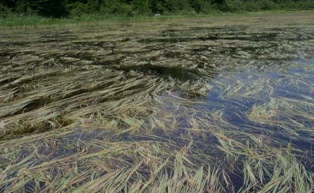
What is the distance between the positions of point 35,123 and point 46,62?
5.08m

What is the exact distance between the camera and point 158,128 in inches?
148

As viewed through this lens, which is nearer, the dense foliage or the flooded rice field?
the flooded rice field

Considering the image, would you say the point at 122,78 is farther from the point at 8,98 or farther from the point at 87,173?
the point at 87,173

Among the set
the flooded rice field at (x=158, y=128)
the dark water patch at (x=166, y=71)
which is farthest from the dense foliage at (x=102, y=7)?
the flooded rice field at (x=158, y=128)

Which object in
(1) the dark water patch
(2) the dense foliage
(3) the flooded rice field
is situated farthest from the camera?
(2) the dense foliage

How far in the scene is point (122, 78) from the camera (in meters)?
6.59

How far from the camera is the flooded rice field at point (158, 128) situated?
261 centimetres

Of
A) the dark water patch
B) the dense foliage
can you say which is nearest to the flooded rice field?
the dark water patch

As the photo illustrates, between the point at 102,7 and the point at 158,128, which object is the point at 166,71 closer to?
the point at 158,128

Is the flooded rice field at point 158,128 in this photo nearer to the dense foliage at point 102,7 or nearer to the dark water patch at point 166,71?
the dark water patch at point 166,71

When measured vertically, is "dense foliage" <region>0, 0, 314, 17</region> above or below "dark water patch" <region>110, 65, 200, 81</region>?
above

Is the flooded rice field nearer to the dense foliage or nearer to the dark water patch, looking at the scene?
the dark water patch

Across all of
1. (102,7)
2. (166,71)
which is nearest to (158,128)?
(166,71)

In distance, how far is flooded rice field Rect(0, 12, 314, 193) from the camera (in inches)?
103
